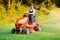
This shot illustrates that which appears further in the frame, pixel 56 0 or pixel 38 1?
pixel 56 0

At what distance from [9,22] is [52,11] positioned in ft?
24.8

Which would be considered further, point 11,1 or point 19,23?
point 11,1

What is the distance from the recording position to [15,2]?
22.2m

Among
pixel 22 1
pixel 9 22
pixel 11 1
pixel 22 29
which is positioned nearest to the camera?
pixel 22 29

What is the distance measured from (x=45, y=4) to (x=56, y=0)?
287 centimetres

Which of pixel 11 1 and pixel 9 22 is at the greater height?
pixel 11 1

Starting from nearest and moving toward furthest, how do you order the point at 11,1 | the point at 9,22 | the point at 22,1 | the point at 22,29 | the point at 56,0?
the point at 22,29 < the point at 9,22 < the point at 11,1 < the point at 22,1 < the point at 56,0

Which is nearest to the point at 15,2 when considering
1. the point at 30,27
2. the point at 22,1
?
the point at 22,1

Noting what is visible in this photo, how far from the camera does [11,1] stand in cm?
2197

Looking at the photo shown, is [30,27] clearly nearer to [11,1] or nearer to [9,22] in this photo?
[9,22]

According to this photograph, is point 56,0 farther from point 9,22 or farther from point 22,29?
point 22,29

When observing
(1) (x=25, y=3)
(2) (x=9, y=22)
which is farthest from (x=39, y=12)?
(2) (x=9, y=22)

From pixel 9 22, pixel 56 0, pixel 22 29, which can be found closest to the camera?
pixel 22 29

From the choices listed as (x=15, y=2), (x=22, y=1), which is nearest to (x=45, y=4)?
(x=22, y=1)
